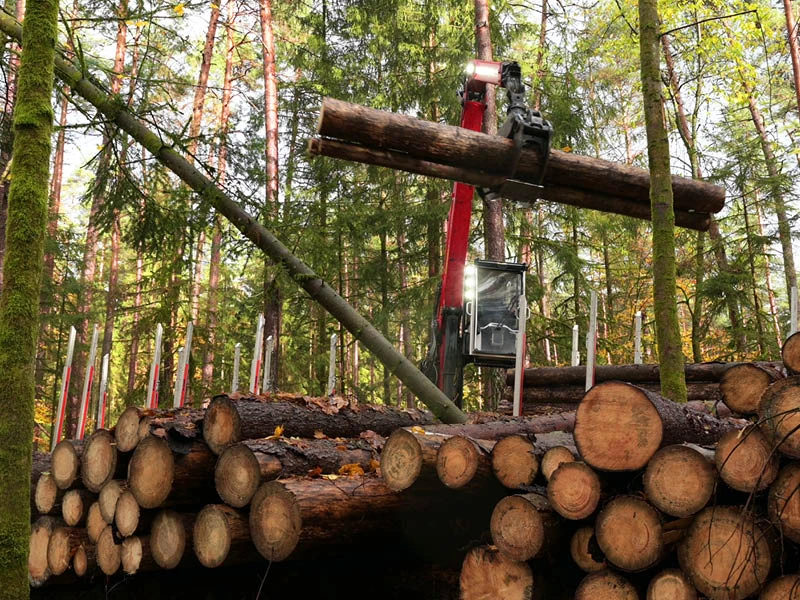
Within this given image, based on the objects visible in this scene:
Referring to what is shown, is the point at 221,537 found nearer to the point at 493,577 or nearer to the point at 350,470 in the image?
the point at 350,470

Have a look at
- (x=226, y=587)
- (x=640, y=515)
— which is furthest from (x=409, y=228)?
(x=640, y=515)

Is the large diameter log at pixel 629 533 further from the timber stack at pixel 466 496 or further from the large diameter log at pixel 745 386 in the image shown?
the large diameter log at pixel 745 386

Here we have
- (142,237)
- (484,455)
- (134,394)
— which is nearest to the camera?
(484,455)

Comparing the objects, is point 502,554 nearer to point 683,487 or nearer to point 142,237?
point 683,487

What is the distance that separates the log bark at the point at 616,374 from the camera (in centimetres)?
812

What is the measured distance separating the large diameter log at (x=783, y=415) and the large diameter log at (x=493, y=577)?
1.32 metres

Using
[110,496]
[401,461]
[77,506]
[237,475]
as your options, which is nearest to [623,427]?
[401,461]

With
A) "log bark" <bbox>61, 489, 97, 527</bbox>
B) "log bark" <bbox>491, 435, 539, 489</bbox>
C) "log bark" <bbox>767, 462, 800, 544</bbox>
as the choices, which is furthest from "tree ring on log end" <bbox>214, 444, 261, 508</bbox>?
"log bark" <bbox>767, 462, 800, 544</bbox>

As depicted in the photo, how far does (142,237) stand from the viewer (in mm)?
6570

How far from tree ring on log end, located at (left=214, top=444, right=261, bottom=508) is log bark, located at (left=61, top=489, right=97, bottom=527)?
4.83 feet

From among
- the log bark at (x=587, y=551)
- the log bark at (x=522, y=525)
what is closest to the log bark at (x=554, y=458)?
the log bark at (x=522, y=525)

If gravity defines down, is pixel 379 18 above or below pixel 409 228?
above

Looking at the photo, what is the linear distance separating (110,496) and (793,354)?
4210 millimetres

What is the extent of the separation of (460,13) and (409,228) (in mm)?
4899
